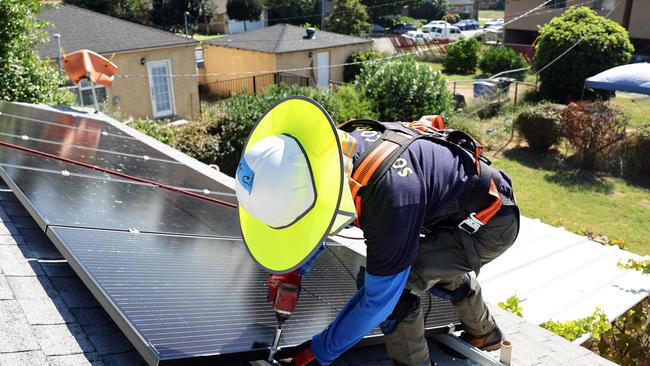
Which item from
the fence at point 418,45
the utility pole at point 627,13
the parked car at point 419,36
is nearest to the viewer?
the utility pole at point 627,13

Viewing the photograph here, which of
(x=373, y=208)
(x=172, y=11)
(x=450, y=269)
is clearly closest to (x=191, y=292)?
(x=373, y=208)

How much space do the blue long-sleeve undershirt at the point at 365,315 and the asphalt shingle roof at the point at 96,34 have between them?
708 inches

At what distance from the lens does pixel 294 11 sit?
54.5 m

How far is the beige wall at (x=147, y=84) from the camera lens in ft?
65.0

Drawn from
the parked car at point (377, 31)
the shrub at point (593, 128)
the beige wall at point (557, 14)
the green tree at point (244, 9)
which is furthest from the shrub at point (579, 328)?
the green tree at point (244, 9)

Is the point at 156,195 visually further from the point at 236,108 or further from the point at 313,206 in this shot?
the point at 236,108

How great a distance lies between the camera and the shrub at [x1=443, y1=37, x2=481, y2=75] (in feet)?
116

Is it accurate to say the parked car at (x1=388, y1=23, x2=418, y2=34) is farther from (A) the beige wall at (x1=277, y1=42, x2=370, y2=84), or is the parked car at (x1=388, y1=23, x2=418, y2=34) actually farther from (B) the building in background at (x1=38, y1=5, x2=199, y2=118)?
(B) the building in background at (x1=38, y1=5, x2=199, y2=118)

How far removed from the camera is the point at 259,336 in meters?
2.86

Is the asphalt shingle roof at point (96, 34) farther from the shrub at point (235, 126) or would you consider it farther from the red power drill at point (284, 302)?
the red power drill at point (284, 302)

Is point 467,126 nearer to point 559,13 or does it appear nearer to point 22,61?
point 22,61

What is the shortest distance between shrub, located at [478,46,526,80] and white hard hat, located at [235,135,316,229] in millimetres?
32751

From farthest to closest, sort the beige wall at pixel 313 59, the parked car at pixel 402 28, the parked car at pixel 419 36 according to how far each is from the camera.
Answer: the parked car at pixel 402 28, the parked car at pixel 419 36, the beige wall at pixel 313 59

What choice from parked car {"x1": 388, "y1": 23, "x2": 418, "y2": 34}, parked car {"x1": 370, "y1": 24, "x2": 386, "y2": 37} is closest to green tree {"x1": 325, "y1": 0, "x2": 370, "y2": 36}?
parked car {"x1": 370, "y1": 24, "x2": 386, "y2": 37}
